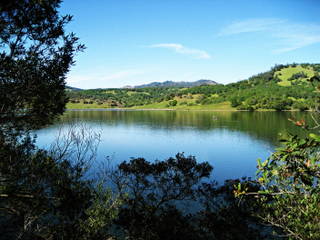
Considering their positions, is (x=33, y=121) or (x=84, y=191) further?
(x=84, y=191)

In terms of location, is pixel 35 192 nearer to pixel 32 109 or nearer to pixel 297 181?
pixel 32 109

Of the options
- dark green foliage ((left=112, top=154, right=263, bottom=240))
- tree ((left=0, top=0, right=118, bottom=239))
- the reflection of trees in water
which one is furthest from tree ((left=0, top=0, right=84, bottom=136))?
the reflection of trees in water

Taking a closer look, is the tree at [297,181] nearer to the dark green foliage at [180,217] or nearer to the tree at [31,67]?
the dark green foliage at [180,217]

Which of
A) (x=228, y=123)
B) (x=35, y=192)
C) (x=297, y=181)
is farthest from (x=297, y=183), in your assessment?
(x=228, y=123)

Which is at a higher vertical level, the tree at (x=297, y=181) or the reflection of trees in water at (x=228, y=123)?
the tree at (x=297, y=181)

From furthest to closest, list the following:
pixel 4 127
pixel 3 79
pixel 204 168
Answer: pixel 204 168
pixel 4 127
pixel 3 79

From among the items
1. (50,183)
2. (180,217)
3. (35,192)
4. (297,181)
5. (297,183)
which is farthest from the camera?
(180,217)

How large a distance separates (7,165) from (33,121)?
1878mm

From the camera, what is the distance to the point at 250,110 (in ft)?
498

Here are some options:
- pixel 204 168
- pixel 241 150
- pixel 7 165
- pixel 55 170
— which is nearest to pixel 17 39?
pixel 7 165

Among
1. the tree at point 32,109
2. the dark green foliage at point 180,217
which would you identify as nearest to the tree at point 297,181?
the dark green foliage at point 180,217

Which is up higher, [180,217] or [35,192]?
[35,192]

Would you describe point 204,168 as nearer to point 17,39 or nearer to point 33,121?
point 33,121

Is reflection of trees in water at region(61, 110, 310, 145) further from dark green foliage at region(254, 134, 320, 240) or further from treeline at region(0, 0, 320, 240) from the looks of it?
dark green foliage at region(254, 134, 320, 240)
